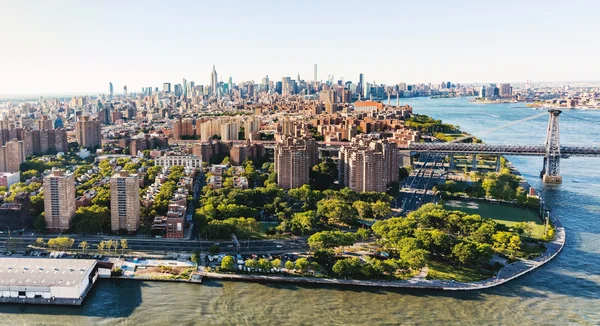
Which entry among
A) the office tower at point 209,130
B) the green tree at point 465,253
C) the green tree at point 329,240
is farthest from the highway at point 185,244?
the office tower at point 209,130

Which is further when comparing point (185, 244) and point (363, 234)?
point (363, 234)

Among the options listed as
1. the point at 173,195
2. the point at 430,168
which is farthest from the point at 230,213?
the point at 430,168

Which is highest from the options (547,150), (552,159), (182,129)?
(182,129)

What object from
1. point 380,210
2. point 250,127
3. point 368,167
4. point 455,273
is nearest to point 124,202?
point 380,210

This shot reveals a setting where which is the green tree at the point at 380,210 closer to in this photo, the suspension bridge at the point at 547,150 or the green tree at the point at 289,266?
the green tree at the point at 289,266

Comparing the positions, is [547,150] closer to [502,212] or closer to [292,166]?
[502,212]
